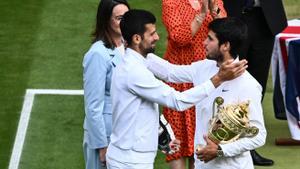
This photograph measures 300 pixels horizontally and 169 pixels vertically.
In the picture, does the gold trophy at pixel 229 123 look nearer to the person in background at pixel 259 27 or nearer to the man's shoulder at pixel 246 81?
the man's shoulder at pixel 246 81

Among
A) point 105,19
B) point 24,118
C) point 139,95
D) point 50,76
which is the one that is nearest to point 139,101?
point 139,95

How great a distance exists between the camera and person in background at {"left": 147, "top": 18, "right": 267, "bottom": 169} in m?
7.06

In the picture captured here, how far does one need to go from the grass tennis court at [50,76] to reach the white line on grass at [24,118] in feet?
0.16

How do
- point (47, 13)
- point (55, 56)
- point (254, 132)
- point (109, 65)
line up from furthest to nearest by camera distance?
1. point (47, 13)
2. point (55, 56)
3. point (109, 65)
4. point (254, 132)

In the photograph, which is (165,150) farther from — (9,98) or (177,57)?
(9,98)

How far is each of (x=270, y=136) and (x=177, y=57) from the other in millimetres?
2268

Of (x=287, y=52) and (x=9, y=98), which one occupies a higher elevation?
(x=287, y=52)

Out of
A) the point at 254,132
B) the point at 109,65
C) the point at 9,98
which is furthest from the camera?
the point at 9,98

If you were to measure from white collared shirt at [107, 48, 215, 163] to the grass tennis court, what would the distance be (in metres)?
2.79

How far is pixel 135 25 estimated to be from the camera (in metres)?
7.06

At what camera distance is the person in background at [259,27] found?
31.5 ft

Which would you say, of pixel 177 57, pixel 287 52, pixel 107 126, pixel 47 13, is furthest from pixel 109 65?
pixel 47 13

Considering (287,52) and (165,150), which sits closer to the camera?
(165,150)

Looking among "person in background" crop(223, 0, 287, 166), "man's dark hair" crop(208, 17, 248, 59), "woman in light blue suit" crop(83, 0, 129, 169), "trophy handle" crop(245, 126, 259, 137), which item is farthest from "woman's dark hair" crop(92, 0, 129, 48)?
"person in background" crop(223, 0, 287, 166)
